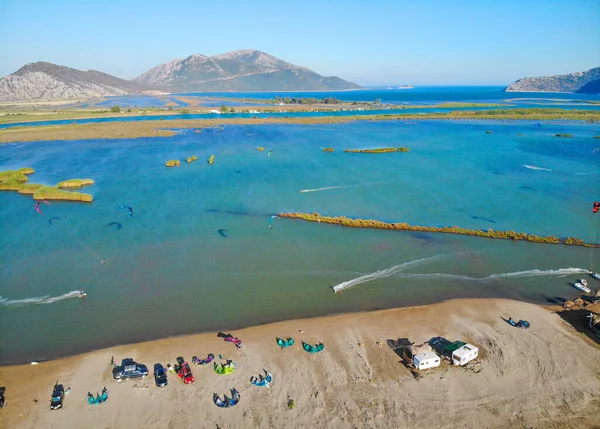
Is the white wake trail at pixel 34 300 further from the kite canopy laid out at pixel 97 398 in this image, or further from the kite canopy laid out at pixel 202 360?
the kite canopy laid out at pixel 202 360

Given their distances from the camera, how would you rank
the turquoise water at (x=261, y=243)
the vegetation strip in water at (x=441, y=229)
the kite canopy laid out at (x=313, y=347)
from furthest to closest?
the vegetation strip in water at (x=441, y=229) < the turquoise water at (x=261, y=243) < the kite canopy laid out at (x=313, y=347)

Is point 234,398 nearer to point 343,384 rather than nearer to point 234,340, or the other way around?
point 234,340

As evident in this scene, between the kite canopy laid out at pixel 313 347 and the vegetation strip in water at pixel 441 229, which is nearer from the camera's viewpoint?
the kite canopy laid out at pixel 313 347

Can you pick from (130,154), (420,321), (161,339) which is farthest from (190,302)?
(130,154)

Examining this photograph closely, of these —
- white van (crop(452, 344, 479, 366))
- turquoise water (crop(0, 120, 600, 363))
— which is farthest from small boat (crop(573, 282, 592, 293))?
white van (crop(452, 344, 479, 366))

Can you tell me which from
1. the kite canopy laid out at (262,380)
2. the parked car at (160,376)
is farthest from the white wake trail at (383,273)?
the parked car at (160,376)

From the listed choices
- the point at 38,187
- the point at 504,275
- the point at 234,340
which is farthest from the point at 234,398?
the point at 38,187
